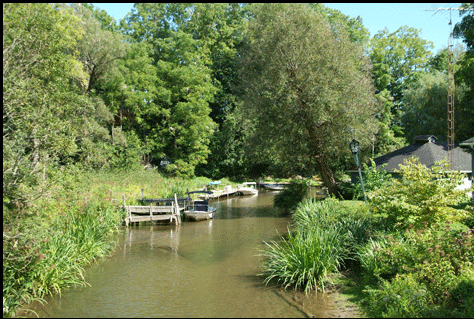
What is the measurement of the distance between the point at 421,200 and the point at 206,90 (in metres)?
30.9

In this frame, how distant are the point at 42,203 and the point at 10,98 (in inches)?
112

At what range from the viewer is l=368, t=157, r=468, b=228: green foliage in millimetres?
10492

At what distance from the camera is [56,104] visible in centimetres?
1268

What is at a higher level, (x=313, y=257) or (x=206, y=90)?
(x=206, y=90)

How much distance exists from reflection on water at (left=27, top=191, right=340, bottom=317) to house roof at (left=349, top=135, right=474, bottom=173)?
12.6 m

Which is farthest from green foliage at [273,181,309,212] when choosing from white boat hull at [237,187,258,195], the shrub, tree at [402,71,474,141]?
tree at [402,71,474,141]

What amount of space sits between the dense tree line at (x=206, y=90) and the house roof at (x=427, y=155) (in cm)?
273

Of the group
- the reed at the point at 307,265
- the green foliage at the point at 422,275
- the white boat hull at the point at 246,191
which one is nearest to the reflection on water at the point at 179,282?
the reed at the point at 307,265

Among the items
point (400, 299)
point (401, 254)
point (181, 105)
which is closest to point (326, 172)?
point (401, 254)

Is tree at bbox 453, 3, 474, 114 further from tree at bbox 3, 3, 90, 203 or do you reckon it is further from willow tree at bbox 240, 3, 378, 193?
tree at bbox 3, 3, 90, 203

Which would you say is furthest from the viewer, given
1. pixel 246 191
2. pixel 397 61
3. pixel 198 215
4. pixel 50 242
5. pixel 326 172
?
pixel 397 61

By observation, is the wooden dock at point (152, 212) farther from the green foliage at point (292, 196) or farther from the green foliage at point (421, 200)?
the green foliage at point (421, 200)

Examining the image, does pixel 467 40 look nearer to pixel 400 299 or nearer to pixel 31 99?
pixel 400 299

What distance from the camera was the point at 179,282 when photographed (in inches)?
425
